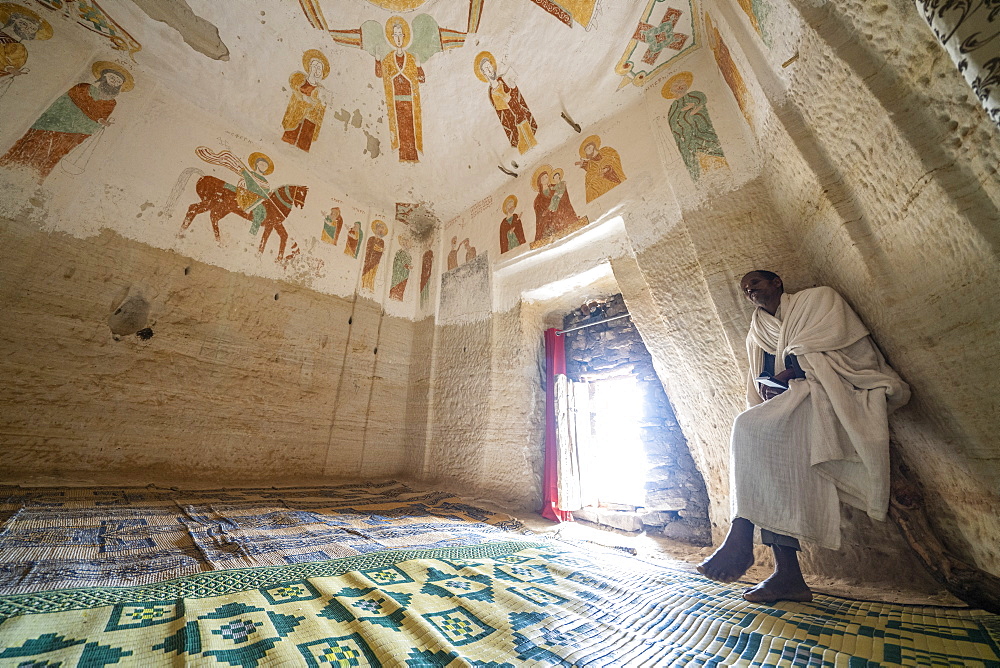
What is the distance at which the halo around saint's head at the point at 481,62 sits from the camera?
14.0ft

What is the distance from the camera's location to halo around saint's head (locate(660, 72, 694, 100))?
338 centimetres

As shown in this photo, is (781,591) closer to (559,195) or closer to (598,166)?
(598,166)

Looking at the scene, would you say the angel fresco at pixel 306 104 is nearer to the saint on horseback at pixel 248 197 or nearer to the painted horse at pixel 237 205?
the saint on horseback at pixel 248 197

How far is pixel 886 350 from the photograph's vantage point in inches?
70.8

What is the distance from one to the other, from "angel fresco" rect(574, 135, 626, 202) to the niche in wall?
4.35 ft

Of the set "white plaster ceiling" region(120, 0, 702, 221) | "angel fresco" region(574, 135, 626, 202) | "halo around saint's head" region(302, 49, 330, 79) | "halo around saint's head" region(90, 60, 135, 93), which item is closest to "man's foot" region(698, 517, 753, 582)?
"angel fresco" region(574, 135, 626, 202)

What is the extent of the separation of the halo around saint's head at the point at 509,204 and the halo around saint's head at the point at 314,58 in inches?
110

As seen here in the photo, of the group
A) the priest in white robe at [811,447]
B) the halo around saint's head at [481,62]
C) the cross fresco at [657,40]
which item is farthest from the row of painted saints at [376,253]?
the priest in white robe at [811,447]

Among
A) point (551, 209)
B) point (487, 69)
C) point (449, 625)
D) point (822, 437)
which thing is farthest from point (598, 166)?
point (449, 625)

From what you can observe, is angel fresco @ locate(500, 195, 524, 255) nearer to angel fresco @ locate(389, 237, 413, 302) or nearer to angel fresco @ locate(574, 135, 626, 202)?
angel fresco @ locate(574, 135, 626, 202)

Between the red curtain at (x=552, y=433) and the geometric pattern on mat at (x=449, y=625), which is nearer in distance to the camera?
the geometric pattern on mat at (x=449, y=625)

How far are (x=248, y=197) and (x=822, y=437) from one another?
6111 mm

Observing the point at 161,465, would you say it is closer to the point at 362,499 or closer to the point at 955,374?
the point at 362,499

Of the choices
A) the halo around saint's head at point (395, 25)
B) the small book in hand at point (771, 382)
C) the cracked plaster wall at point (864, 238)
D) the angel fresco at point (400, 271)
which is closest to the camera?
the cracked plaster wall at point (864, 238)
